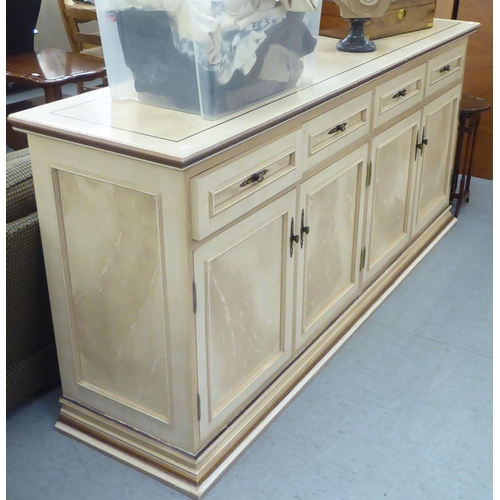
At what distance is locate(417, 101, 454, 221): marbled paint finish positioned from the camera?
2613 millimetres

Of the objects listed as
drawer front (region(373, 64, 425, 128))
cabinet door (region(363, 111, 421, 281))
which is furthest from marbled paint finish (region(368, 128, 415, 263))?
drawer front (region(373, 64, 425, 128))

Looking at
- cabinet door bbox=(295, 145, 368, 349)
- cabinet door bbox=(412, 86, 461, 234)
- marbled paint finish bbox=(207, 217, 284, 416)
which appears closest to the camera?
marbled paint finish bbox=(207, 217, 284, 416)

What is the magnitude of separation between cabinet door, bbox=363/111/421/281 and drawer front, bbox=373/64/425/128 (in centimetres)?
5

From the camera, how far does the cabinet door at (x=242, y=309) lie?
1.52m

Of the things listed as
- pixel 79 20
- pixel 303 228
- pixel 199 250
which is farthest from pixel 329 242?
pixel 79 20

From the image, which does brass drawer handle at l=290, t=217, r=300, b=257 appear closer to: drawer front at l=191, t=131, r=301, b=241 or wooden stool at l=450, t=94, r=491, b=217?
drawer front at l=191, t=131, r=301, b=241

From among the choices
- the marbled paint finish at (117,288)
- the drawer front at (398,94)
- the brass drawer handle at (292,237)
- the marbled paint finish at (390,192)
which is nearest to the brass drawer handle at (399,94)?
the drawer front at (398,94)

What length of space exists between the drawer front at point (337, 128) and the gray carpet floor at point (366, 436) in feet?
2.38

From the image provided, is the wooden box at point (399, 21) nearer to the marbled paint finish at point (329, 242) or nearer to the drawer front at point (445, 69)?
the drawer front at point (445, 69)

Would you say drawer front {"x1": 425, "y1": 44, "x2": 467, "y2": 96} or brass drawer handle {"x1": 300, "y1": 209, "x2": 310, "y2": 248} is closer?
brass drawer handle {"x1": 300, "y1": 209, "x2": 310, "y2": 248}

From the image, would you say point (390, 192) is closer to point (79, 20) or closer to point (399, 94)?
point (399, 94)

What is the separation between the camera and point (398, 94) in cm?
221

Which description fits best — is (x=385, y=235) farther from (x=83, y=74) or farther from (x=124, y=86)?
(x=83, y=74)

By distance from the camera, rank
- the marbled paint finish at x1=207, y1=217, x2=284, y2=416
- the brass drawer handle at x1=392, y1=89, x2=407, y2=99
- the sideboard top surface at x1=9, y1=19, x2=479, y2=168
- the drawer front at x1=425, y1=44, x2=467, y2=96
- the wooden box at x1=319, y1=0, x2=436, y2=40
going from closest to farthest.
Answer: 1. the sideboard top surface at x1=9, y1=19, x2=479, y2=168
2. the marbled paint finish at x1=207, y1=217, x2=284, y2=416
3. the brass drawer handle at x1=392, y1=89, x2=407, y2=99
4. the wooden box at x1=319, y1=0, x2=436, y2=40
5. the drawer front at x1=425, y1=44, x2=467, y2=96
